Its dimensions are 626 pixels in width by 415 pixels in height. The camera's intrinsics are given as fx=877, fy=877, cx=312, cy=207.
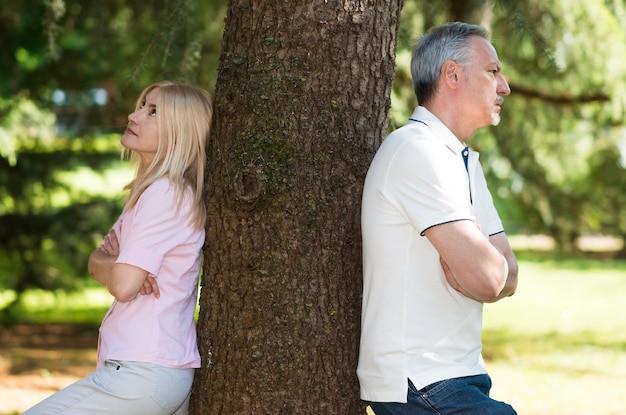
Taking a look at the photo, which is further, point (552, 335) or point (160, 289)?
point (552, 335)

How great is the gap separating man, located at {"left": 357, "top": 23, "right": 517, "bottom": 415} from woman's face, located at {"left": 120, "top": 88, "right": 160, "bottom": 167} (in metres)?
0.79

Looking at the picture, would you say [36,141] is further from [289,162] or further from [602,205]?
[289,162]

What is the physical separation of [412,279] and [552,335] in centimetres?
930

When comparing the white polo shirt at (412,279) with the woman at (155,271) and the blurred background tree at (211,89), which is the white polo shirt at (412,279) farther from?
the blurred background tree at (211,89)

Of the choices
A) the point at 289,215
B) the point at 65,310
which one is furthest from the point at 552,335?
the point at 289,215

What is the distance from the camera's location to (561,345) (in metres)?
10.5

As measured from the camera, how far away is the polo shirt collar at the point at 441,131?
2.77 meters

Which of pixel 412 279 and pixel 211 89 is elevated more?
pixel 211 89

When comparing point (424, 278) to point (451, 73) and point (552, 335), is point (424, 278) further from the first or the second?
point (552, 335)

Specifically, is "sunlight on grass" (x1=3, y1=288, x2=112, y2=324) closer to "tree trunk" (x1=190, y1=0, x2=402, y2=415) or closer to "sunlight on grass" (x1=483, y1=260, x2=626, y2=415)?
"sunlight on grass" (x1=483, y1=260, x2=626, y2=415)

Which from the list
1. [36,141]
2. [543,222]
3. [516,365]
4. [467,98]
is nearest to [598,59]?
[543,222]

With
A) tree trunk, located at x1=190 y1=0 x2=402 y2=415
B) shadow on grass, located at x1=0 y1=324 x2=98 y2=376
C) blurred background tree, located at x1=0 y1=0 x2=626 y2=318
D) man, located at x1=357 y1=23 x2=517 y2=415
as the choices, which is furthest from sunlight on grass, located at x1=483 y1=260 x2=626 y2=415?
man, located at x1=357 y1=23 x2=517 y2=415

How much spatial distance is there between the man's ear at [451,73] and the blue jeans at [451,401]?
95 centimetres

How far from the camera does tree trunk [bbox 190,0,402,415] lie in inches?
113
